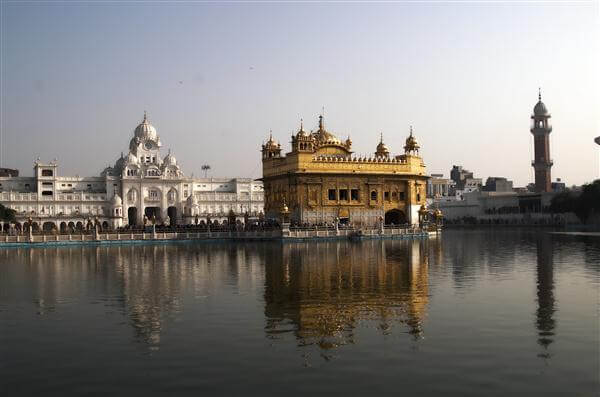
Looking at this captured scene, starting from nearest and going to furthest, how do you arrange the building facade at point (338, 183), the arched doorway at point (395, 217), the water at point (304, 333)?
the water at point (304, 333) → the building facade at point (338, 183) → the arched doorway at point (395, 217)

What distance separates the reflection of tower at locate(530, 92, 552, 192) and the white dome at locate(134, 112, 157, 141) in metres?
65.5

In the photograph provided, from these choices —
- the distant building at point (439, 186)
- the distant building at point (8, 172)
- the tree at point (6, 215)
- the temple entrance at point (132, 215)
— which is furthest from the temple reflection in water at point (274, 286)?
the distant building at point (439, 186)

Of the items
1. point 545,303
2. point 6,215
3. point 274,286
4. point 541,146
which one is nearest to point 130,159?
point 6,215

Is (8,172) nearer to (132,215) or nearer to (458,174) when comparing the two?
(132,215)

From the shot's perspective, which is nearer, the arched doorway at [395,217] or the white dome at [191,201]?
the arched doorway at [395,217]

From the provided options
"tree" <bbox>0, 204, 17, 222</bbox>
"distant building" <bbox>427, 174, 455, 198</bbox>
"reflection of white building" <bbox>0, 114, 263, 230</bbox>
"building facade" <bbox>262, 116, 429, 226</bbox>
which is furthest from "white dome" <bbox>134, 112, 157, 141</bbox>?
"distant building" <bbox>427, 174, 455, 198</bbox>

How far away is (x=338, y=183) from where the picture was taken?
58.5m

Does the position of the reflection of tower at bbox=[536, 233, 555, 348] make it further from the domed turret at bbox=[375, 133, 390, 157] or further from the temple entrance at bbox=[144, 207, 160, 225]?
the temple entrance at bbox=[144, 207, 160, 225]

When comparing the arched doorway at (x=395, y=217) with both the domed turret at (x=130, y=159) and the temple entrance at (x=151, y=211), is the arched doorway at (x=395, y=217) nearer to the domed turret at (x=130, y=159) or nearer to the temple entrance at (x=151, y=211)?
the temple entrance at (x=151, y=211)

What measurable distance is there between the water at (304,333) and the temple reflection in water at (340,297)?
0.06m

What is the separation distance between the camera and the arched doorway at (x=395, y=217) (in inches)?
2454

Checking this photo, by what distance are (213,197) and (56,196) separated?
22.3 meters

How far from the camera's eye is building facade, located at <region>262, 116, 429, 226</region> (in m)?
57.2

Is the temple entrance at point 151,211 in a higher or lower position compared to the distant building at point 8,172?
lower
